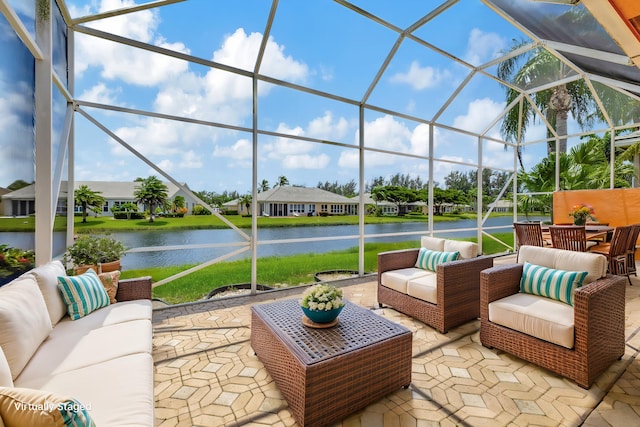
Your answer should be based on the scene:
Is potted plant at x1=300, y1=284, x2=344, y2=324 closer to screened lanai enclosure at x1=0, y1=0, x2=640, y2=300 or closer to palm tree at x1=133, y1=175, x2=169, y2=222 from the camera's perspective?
screened lanai enclosure at x1=0, y1=0, x2=640, y2=300

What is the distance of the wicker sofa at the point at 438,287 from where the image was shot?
2994 millimetres

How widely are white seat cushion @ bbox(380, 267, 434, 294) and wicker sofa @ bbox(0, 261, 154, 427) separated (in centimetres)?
260

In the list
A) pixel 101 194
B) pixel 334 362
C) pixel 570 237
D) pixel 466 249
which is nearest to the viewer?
pixel 334 362

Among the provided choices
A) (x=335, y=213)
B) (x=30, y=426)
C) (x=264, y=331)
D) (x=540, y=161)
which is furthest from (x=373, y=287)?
(x=540, y=161)

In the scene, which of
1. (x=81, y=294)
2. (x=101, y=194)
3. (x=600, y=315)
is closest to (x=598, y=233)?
(x=600, y=315)

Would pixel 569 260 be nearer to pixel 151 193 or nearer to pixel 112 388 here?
pixel 112 388

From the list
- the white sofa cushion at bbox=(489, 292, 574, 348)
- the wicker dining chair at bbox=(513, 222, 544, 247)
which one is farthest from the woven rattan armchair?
Answer: the wicker dining chair at bbox=(513, 222, 544, 247)

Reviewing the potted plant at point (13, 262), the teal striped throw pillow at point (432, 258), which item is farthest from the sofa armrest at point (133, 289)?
the teal striped throw pillow at point (432, 258)

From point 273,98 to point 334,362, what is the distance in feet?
13.7

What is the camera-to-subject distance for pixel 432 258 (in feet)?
11.9

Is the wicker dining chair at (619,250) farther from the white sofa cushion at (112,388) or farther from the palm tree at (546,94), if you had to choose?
the white sofa cushion at (112,388)

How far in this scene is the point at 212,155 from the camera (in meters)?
4.63

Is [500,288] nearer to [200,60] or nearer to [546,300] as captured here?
[546,300]

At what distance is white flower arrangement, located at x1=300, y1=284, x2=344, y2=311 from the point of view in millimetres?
2105
